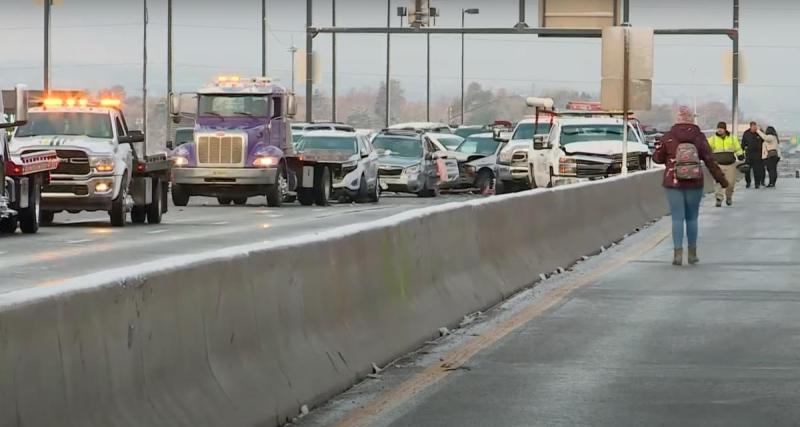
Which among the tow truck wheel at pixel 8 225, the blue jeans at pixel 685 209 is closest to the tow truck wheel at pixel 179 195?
the tow truck wheel at pixel 8 225

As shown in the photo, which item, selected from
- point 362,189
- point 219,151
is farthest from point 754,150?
point 219,151

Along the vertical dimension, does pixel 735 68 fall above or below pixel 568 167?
above

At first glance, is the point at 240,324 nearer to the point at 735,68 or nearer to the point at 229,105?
the point at 229,105

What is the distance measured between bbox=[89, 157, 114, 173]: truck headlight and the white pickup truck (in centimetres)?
1314

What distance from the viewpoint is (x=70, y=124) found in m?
31.4

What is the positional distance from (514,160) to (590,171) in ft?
18.8

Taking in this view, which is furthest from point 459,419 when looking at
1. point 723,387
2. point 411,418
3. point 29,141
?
point 29,141

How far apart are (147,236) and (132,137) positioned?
389 cm

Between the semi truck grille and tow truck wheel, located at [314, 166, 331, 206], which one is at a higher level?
the semi truck grille

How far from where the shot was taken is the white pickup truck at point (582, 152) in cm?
4106

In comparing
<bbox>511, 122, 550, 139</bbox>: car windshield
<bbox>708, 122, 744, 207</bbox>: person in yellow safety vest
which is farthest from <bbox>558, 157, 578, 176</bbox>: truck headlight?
<bbox>511, 122, 550, 139</bbox>: car windshield

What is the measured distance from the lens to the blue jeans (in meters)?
21.2

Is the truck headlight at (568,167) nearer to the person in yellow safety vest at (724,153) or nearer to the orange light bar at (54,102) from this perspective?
the person in yellow safety vest at (724,153)

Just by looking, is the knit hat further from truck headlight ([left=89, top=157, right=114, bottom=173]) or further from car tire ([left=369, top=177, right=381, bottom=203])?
car tire ([left=369, top=177, right=381, bottom=203])
